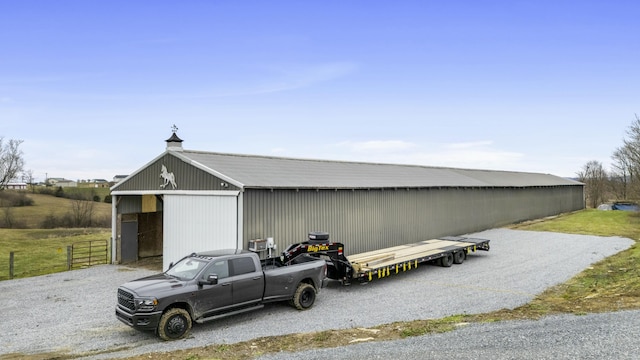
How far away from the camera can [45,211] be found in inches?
2318

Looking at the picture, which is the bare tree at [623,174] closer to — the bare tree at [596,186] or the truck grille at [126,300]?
the bare tree at [596,186]

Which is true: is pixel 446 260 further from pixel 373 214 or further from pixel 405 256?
pixel 373 214

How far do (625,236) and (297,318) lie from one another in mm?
26833

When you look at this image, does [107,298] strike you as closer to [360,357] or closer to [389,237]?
[360,357]

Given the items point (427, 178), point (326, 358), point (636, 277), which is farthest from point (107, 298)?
point (427, 178)

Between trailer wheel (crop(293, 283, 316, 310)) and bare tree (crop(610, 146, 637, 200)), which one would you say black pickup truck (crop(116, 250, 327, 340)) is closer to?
trailer wheel (crop(293, 283, 316, 310))

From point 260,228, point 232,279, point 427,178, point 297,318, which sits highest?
point 427,178

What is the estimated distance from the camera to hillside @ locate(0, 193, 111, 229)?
174ft

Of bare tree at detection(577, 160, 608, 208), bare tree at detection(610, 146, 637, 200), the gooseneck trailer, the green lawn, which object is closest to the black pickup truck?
the gooseneck trailer

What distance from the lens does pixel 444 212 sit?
1043 inches

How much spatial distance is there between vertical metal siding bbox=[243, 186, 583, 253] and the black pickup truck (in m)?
3.27

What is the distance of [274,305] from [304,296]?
113cm

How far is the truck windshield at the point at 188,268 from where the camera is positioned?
10.9m

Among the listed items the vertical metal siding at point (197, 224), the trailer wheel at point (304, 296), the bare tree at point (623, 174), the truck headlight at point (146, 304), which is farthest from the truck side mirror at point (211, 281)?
the bare tree at point (623, 174)
